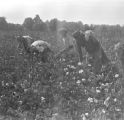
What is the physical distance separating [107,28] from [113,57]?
11340mm

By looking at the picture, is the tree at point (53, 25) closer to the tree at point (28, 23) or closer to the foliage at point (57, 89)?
the tree at point (28, 23)

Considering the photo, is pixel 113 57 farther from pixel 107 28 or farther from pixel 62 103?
pixel 107 28

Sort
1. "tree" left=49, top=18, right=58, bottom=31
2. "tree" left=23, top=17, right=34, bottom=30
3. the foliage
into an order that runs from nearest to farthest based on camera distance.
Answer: the foliage
"tree" left=23, top=17, right=34, bottom=30
"tree" left=49, top=18, right=58, bottom=31

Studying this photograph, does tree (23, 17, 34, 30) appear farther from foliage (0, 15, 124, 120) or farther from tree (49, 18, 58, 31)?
foliage (0, 15, 124, 120)

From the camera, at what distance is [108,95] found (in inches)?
397

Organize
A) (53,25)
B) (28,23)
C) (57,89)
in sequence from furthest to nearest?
1. (53,25)
2. (28,23)
3. (57,89)

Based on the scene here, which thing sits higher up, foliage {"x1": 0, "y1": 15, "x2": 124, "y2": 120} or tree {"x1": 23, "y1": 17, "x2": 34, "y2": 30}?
tree {"x1": 23, "y1": 17, "x2": 34, "y2": 30}

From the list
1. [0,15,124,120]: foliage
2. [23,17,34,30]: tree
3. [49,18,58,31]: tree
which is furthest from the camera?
[49,18,58,31]: tree

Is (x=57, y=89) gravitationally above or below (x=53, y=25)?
below

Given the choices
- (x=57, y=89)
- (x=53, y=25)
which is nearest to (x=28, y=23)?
(x=53, y=25)

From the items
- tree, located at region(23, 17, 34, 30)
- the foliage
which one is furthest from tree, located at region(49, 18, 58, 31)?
the foliage

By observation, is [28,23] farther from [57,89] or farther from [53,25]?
[57,89]

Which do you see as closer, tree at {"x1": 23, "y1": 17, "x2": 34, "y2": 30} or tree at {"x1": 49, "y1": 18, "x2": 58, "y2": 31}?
tree at {"x1": 23, "y1": 17, "x2": 34, "y2": 30}

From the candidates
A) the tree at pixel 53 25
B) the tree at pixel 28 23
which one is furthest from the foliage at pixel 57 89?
the tree at pixel 53 25
